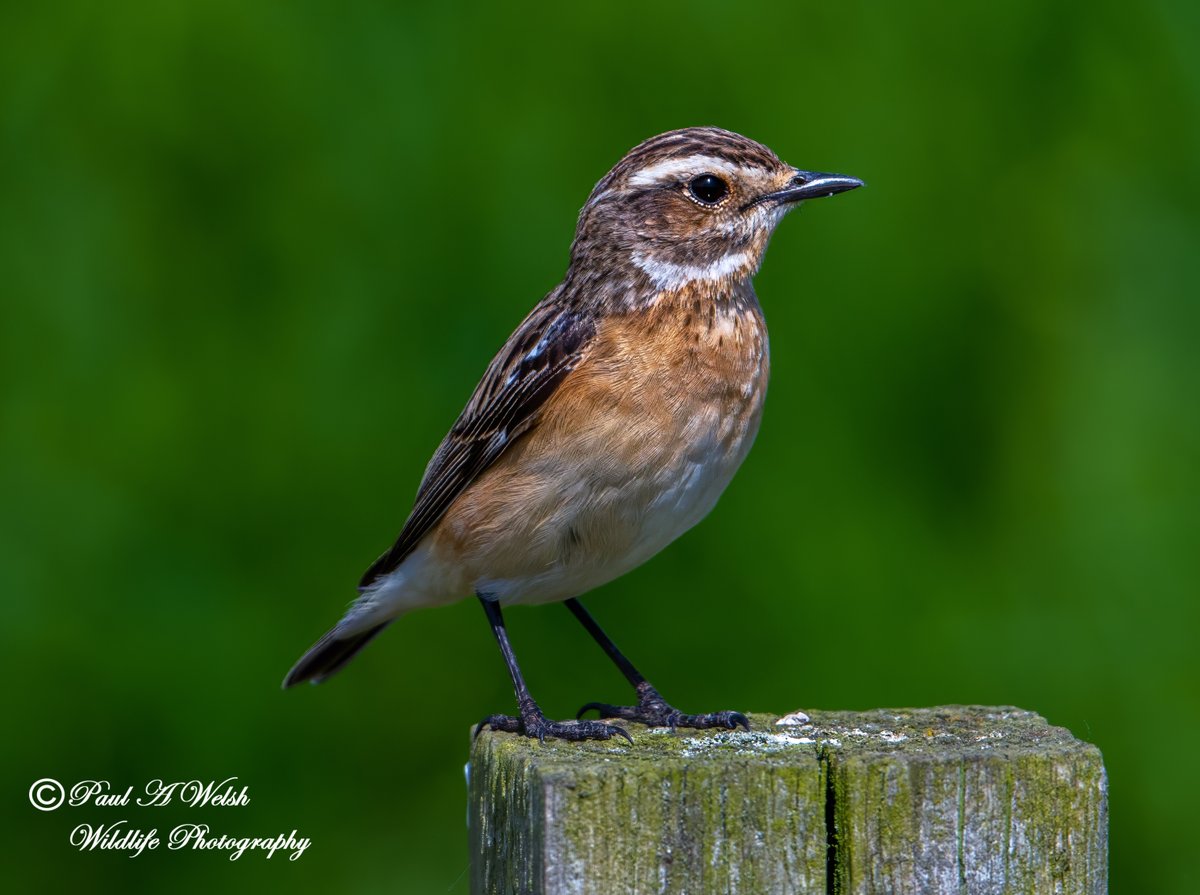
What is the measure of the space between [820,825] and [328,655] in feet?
11.3

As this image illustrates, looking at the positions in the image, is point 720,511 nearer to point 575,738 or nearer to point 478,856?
point 575,738

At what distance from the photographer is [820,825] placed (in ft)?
10.5

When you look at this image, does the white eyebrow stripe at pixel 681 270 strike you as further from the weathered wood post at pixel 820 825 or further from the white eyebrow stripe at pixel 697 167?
the weathered wood post at pixel 820 825

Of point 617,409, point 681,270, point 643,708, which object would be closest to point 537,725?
point 643,708

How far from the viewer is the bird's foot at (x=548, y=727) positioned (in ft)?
14.0

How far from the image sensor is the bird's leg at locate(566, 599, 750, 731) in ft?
14.8

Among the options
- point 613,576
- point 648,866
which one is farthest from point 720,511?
point 648,866

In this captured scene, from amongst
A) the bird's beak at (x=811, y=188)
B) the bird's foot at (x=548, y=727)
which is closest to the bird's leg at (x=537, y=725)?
the bird's foot at (x=548, y=727)

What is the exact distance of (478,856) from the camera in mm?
3814

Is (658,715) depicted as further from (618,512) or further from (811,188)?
(811,188)

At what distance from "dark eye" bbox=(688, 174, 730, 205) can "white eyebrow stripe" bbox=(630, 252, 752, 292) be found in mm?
232

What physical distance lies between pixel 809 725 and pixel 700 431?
3.89ft

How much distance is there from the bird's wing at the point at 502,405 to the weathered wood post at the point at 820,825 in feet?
7.08

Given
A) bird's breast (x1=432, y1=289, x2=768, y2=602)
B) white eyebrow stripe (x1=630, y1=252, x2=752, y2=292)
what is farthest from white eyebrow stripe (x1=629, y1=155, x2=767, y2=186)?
bird's breast (x1=432, y1=289, x2=768, y2=602)
